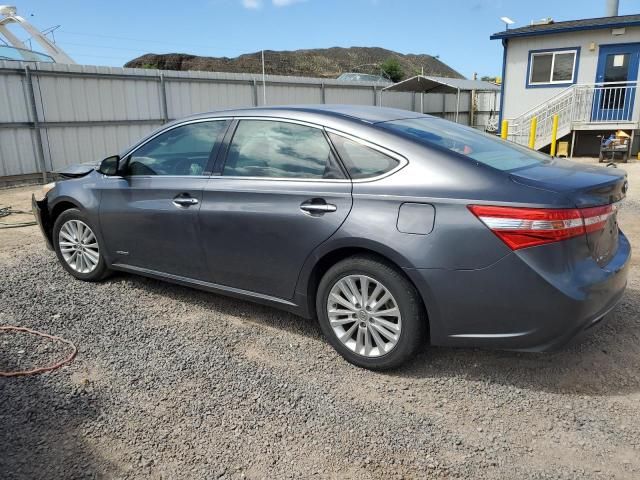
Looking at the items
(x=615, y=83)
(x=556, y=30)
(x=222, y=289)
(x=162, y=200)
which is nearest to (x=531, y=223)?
(x=222, y=289)

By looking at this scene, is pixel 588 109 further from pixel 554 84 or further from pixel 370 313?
pixel 370 313

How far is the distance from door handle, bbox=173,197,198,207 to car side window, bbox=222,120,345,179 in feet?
1.02

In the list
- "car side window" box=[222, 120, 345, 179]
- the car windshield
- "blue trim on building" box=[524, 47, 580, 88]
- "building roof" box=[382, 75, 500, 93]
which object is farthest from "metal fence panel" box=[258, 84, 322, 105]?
the car windshield

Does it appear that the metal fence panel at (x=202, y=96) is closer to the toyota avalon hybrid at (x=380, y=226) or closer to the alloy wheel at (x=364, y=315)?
the toyota avalon hybrid at (x=380, y=226)

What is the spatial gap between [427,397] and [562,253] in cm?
107

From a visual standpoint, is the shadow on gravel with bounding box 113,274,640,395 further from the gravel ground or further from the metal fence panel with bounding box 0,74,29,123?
the metal fence panel with bounding box 0,74,29,123

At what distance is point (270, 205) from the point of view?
11.1 feet

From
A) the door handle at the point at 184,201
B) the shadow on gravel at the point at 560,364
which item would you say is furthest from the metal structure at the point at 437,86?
the shadow on gravel at the point at 560,364

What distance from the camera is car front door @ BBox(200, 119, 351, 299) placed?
126 inches

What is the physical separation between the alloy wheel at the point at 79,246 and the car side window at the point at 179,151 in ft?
2.60

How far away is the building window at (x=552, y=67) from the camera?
16922mm

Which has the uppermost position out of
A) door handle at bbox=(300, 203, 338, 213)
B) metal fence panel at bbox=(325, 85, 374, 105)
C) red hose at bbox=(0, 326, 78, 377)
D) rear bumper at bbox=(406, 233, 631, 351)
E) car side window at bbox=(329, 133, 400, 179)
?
metal fence panel at bbox=(325, 85, 374, 105)

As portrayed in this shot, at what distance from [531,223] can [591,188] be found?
49 cm

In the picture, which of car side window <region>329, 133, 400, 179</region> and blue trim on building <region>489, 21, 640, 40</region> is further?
blue trim on building <region>489, 21, 640, 40</region>
